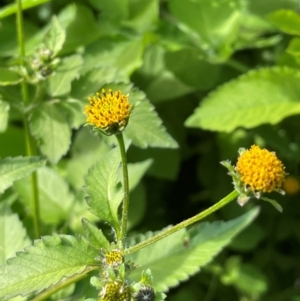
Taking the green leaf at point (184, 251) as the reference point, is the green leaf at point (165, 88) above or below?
above

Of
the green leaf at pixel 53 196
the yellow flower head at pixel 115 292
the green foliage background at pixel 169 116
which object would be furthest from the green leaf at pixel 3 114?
the yellow flower head at pixel 115 292

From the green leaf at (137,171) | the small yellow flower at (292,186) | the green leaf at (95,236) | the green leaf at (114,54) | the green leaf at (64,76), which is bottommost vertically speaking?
the small yellow flower at (292,186)

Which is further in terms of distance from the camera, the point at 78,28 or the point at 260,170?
the point at 78,28

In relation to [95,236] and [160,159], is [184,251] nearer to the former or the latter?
[95,236]

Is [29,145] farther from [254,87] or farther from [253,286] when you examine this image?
[253,286]

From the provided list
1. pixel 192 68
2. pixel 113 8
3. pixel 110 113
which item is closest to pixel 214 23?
pixel 192 68

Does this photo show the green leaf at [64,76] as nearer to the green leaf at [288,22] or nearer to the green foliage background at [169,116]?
the green foliage background at [169,116]
